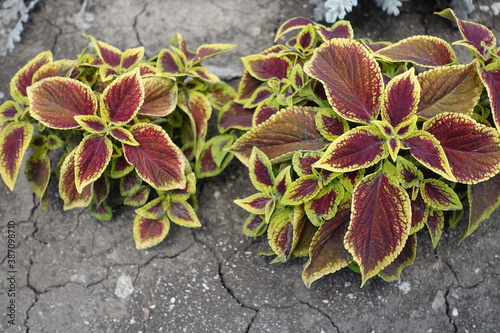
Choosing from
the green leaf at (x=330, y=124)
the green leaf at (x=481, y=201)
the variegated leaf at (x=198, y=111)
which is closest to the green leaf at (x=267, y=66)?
the variegated leaf at (x=198, y=111)

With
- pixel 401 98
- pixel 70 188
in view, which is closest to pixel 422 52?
pixel 401 98

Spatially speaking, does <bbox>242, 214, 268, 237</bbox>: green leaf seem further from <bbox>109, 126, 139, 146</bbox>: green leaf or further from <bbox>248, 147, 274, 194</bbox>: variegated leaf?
<bbox>109, 126, 139, 146</bbox>: green leaf

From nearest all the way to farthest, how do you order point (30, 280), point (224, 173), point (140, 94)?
point (140, 94), point (30, 280), point (224, 173)

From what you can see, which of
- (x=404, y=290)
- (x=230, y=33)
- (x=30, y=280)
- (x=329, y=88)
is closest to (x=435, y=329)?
(x=404, y=290)

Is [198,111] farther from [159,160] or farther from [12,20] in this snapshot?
[12,20]

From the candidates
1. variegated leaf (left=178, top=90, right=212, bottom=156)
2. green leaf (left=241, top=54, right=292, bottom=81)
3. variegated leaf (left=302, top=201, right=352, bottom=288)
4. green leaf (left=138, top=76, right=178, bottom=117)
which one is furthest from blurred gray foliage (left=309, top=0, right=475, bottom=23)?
variegated leaf (left=302, top=201, right=352, bottom=288)

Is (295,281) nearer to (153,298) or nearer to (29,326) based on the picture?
(153,298)

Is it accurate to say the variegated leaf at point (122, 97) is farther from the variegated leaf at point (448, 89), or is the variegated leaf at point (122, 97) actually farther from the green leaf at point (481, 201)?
the green leaf at point (481, 201)
